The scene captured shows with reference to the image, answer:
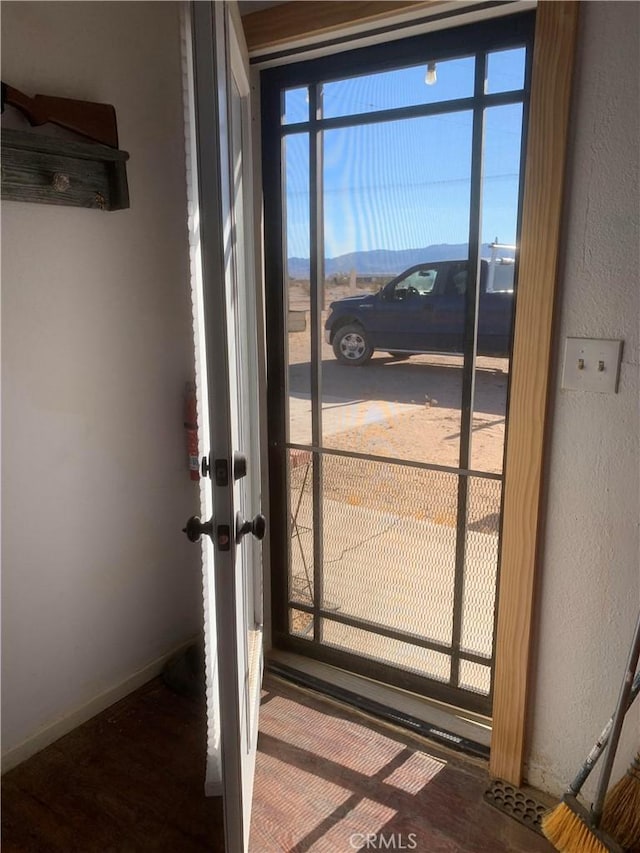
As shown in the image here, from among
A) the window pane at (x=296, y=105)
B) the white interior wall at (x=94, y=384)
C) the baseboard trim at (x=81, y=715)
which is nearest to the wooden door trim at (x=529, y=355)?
the window pane at (x=296, y=105)

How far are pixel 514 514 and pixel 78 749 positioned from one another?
1389 millimetres

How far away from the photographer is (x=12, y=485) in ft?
5.13

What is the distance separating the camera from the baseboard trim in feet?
5.47

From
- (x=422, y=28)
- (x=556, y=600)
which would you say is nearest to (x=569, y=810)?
(x=556, y=600)

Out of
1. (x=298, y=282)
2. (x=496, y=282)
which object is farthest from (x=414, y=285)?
(x=298, y=282)

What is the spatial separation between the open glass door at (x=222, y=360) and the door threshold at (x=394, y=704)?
1.27 ft

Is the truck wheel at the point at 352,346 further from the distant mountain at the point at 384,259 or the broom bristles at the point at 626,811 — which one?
the broom bristles at the point at 626,811

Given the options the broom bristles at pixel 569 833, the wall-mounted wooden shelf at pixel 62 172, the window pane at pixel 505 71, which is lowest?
the broom bristles at pixel 569 833

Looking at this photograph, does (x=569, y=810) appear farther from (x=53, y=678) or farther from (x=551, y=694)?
(x=53, y=678)

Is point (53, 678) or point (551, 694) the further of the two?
point (53, 678)

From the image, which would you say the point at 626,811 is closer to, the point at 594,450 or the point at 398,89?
the point at 594,450

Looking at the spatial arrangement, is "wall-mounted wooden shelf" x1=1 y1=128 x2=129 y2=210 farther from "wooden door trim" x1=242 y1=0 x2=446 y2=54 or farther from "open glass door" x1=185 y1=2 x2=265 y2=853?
"wooden door trim" x1=242 y1=0 x2=446 y2=54

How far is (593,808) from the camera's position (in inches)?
53.4

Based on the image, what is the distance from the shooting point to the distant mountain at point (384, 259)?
160cm
